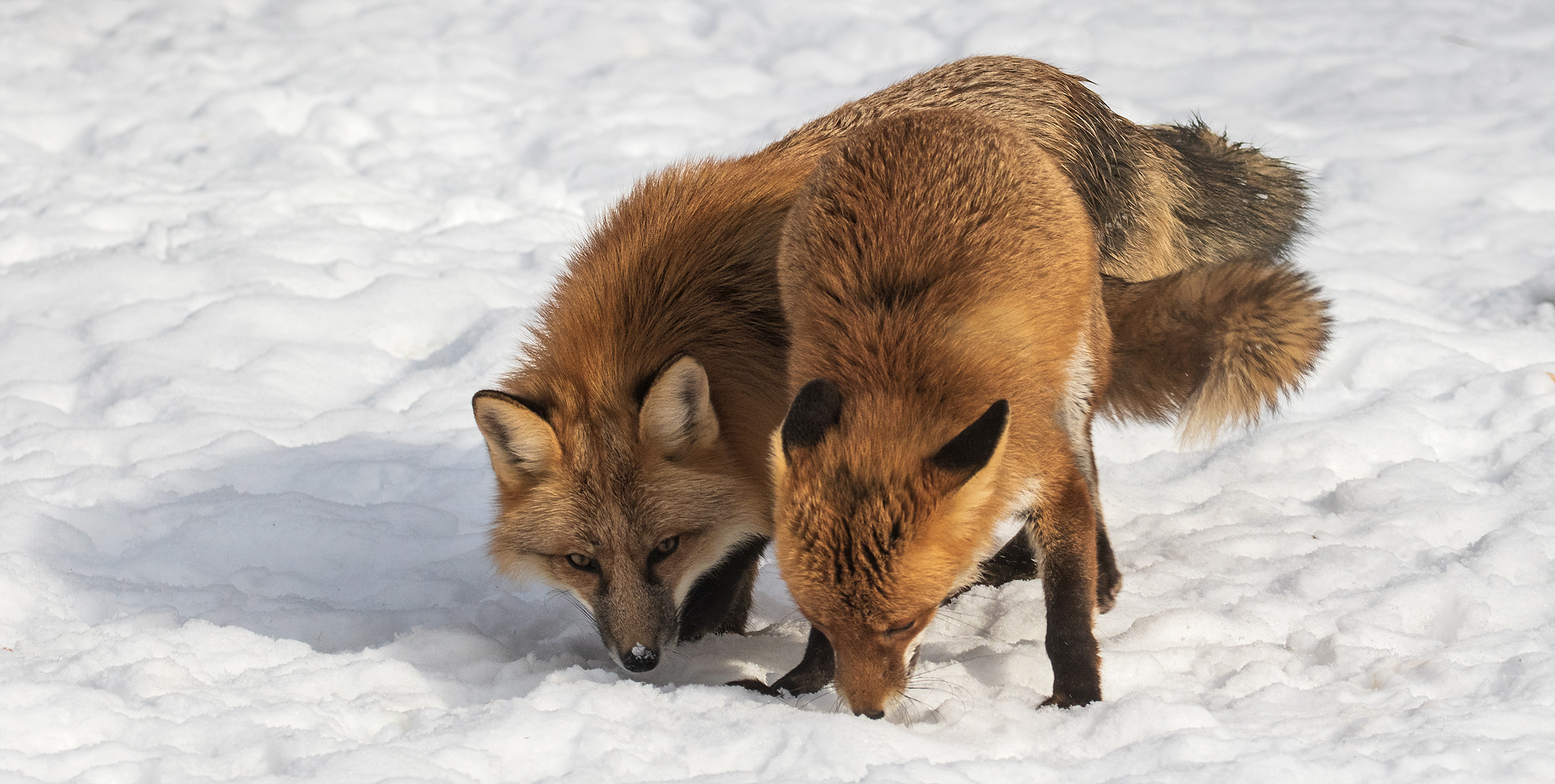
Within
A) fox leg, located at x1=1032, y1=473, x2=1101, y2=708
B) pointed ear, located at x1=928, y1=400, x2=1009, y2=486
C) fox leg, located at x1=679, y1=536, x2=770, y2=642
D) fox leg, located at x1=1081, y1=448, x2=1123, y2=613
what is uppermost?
pointed ear, located at x1=928, y1=400, x2=1009, y2=486

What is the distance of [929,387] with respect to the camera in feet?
9.61

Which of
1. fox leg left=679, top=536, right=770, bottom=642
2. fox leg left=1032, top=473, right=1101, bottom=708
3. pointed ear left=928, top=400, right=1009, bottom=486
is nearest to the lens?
pointed ear left=928, top=400, right=1009, bottom=486

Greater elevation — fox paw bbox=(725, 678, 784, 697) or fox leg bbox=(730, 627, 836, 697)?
fox leg bbox=(730, 627, 836, 697)

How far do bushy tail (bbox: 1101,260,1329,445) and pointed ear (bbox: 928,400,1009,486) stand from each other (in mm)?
1440

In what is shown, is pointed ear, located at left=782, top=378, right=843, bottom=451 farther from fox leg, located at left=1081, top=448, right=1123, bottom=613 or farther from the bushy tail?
the bushy tail

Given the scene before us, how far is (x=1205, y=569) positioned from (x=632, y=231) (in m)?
2.17

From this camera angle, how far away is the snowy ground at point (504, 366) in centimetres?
280

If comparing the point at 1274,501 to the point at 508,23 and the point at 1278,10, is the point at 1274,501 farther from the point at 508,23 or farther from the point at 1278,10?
the point at 508,23

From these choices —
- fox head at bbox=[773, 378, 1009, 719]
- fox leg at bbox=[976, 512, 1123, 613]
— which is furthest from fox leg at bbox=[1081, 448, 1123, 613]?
fox head at bbox=[773, 378, 1009, 719]

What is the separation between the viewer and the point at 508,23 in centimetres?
924

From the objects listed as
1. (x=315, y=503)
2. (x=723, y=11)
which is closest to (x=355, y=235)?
(x=315, y=503)

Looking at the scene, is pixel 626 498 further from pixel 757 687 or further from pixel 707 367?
pixel 757 687

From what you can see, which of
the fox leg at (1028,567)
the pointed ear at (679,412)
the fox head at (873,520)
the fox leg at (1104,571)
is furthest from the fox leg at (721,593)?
the fox leg at (1104,571)

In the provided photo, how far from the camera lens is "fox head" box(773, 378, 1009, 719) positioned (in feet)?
8.59
